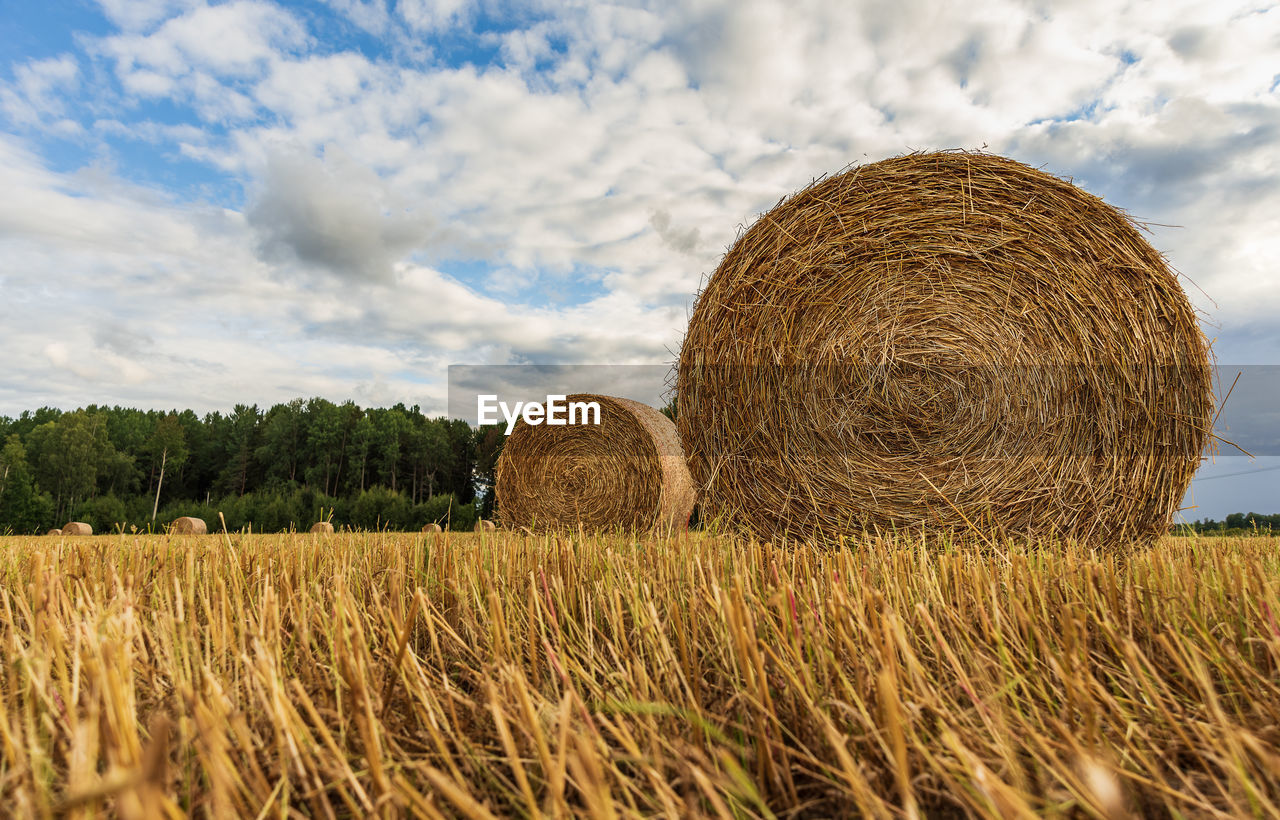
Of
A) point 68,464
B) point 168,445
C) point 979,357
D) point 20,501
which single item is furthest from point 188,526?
point 168,445

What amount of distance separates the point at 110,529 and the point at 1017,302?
96.6 feet

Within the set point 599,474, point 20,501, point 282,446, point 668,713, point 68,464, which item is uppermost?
point 282,446

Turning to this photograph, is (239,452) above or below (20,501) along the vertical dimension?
above

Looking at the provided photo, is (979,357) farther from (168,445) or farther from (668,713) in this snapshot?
(168,445)

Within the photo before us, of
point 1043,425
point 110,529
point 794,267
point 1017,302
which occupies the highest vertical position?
point 794,267

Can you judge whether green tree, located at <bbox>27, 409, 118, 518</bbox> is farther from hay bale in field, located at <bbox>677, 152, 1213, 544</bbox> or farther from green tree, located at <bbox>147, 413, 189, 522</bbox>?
hay bale in field, located at <bbox>677, 152, 1213, 544</bbox>

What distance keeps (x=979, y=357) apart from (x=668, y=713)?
3.53 metres

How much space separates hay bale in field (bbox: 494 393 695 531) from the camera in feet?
27.3

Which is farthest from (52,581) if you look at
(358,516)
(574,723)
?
(358,516)

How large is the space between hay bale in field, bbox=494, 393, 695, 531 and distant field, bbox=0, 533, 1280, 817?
5855mm

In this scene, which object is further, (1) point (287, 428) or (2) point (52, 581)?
(1) point (287, 428)

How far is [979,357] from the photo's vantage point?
4.20 metres

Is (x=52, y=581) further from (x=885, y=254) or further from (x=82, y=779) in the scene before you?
(x=885, y=254)

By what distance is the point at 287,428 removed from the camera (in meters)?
45.1
